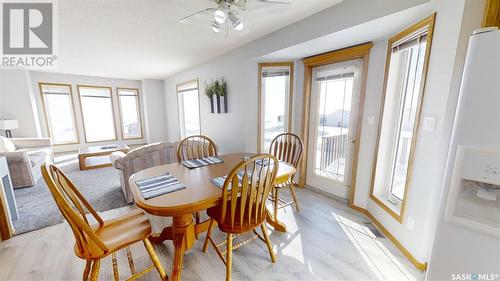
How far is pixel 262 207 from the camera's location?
143cm

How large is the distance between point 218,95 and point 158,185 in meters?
2.57

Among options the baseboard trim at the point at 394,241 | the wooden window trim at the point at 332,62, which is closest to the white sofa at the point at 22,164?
the wooden window trim at the point at 332,62

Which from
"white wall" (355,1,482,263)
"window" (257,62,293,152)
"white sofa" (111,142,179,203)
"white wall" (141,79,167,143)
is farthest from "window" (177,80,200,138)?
"white wall" (355,1,482,263)

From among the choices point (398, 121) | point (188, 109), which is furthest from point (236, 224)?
point (188, 109)

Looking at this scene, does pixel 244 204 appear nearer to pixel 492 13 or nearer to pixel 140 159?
pixel 492 13

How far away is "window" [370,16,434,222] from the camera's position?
1.69 m

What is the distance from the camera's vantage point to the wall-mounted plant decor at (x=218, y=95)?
358 cm

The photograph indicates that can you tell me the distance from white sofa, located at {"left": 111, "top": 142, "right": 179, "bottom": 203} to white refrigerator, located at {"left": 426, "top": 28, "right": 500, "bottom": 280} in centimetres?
301

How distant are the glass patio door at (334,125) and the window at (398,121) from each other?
0.36 meters

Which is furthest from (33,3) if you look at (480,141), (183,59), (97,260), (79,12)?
(480,141)

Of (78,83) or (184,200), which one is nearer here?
(184,200)

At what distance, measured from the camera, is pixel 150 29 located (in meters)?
2.42

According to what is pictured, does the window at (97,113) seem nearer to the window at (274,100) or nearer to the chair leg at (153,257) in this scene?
the window at (274,100)

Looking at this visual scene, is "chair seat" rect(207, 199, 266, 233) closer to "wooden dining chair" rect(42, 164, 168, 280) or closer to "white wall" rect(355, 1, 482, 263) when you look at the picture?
"wooden dining chair" rect(42, 164, 168, 280)
